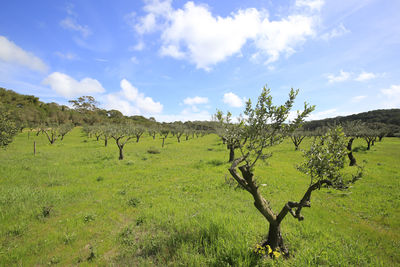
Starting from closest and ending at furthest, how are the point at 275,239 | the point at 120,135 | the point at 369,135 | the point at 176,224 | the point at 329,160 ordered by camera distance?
the point at 329,160
the point at 275,239
the point at 176,224
the point at 120,135
the point at 369,135

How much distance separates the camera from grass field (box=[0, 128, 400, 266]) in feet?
21.8

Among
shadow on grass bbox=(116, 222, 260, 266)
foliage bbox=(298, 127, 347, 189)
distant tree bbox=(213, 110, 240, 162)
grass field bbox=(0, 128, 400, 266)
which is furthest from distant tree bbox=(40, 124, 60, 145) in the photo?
foliage bbox=(298, 127, 347, 189)

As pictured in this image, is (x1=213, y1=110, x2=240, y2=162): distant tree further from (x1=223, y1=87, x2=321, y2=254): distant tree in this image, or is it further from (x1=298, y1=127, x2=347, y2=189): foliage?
(x1=298, y1=127, x2=347, y2=189): foliage

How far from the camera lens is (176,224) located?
8648mm

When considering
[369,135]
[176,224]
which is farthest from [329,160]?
[369,135]

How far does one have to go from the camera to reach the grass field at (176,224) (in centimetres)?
665

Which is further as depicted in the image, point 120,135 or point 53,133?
point 53,133

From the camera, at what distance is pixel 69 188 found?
47.0ft

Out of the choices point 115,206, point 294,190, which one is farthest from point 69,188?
point 294,190

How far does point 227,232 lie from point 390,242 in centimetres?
987

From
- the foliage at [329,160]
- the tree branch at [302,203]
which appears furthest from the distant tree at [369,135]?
the tree branch at [302,203]

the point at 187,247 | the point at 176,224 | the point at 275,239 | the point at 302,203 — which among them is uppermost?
the point at 302,203

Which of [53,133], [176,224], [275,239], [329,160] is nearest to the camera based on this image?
[329,160]

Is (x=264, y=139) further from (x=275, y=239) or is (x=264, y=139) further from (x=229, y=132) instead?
(x=275, y=239)
